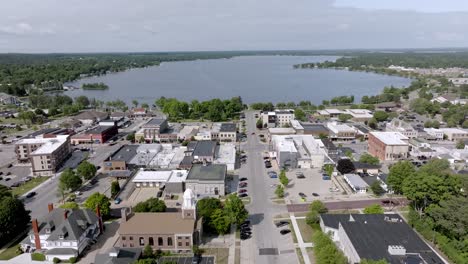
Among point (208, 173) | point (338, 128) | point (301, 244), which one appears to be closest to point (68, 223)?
point (208, 173)

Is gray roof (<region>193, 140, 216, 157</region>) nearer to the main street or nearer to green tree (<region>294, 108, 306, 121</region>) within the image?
the main street

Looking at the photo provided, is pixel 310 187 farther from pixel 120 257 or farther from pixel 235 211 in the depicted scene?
pixel 120 257

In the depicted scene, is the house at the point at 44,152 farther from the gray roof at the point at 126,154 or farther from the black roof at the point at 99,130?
the gray roof at the point at 126,154

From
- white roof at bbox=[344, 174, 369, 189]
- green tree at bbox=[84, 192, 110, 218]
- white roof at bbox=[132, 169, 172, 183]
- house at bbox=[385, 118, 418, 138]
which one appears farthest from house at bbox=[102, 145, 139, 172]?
house at bbox=[385, 118, 418, 138]

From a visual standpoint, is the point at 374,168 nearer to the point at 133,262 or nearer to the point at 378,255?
the point at 378,255

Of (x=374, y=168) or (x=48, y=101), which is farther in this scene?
(x=48, y=101)

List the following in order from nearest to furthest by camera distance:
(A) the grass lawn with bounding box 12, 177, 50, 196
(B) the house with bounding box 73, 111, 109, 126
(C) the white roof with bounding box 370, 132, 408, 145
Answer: (A) the grass lawn with bounding box 12, 177, 50, 196, (C) the white roof with bounding box 370, 132, 408, 145, (B) the house with bounding box 73, 111, 109, 126

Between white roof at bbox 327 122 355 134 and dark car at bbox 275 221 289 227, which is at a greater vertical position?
white roof at bbox 327 122 355 134

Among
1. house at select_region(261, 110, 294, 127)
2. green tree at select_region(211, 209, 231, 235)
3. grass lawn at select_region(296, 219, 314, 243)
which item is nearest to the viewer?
grass lawn at select_region(296, 219, 314, 243)

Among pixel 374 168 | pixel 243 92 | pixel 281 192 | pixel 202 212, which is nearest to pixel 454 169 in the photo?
pixel 374 168
